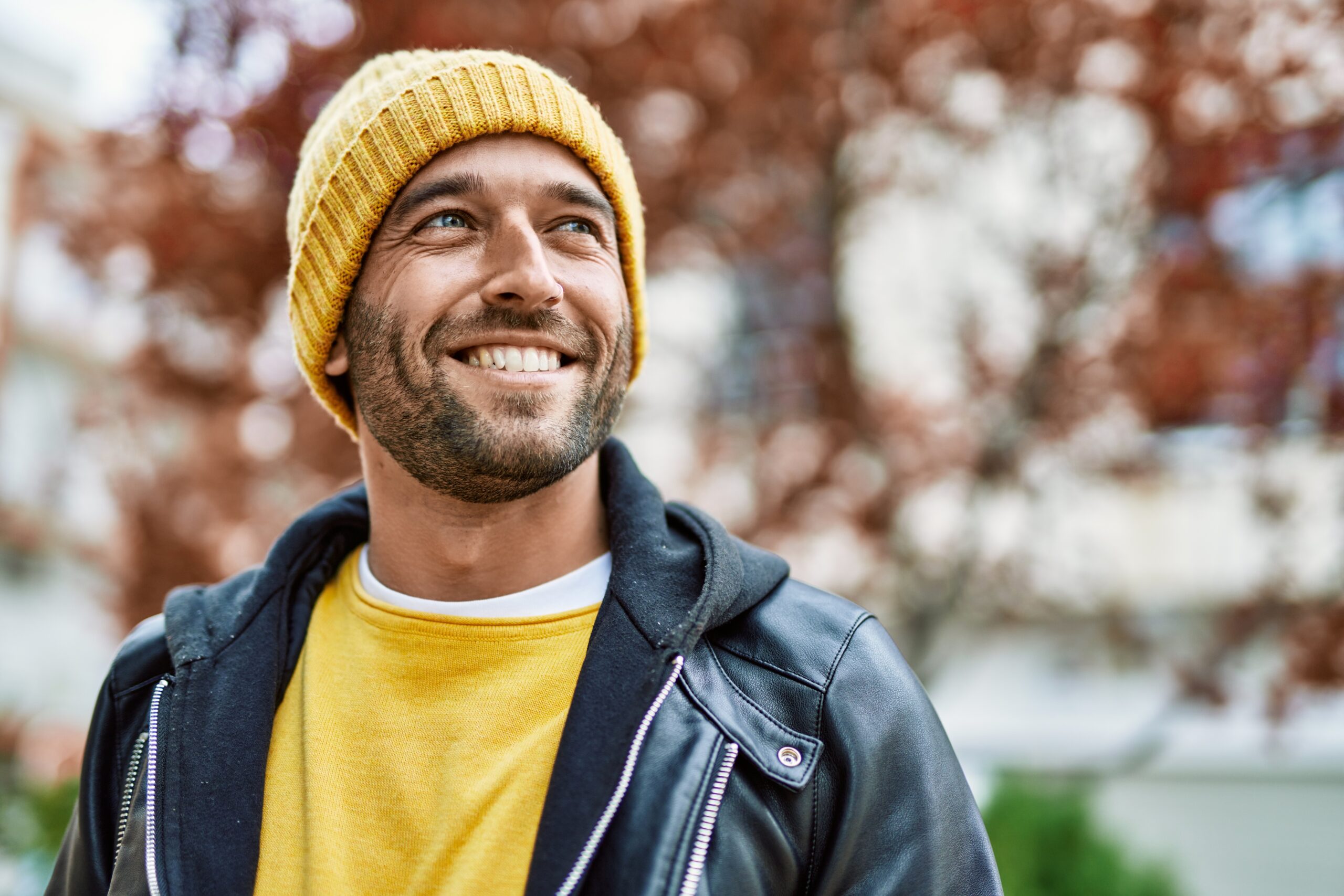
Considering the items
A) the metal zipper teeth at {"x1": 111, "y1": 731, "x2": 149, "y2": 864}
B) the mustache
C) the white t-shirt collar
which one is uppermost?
the mustache

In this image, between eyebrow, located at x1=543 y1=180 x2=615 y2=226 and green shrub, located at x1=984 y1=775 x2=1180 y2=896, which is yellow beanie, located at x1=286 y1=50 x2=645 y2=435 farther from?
green shrub, located at x1=984 y1=775 x2=1180 y2=896

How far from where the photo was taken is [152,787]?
1.90 metres

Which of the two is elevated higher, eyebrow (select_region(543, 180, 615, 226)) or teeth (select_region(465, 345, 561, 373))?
eyebrow (select_region(543, 180, 615, 226))

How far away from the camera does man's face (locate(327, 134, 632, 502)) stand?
2008 mm

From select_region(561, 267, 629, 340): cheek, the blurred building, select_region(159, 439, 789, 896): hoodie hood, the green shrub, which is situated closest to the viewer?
select_region(159, 439, 789, 896): hoodie hood

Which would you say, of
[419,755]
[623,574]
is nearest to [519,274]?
[623,574]

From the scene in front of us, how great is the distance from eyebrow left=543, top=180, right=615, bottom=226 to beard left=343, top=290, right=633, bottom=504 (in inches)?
9.6

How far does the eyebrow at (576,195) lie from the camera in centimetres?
214

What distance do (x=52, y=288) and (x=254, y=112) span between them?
1331cm

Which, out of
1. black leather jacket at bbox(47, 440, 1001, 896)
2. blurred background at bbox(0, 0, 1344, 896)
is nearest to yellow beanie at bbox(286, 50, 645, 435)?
black leather jacket at bbox(47, 440, 1001, 896)

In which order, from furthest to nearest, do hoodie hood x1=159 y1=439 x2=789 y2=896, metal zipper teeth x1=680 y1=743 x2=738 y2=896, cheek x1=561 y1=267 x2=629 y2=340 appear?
cheek x1=561 y1=267 x2=629 y2=340, hoodie hood x1=159 y1=439 x2=789 y2=896, metal zipper teeth x1=680 y1=743 x2=738 y2=896

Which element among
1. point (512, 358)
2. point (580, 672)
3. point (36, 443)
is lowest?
point (580, 672)

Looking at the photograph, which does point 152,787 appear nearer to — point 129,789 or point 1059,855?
point 129,789

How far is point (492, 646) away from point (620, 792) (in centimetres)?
42
